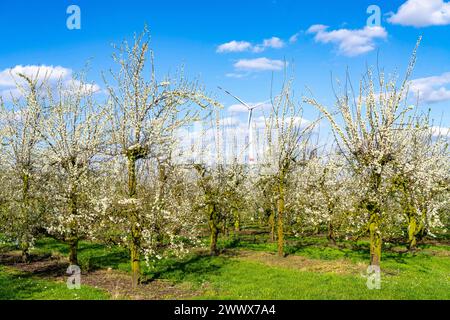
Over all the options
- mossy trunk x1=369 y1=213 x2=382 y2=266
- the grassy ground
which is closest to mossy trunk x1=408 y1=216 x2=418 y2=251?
the grassy ground

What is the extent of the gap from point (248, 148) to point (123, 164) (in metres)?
18.1

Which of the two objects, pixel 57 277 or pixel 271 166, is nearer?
pixel 57 277

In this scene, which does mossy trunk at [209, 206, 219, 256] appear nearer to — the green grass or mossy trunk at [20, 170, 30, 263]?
the green grass

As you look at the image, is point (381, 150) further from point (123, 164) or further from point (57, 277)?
point (57, 277)

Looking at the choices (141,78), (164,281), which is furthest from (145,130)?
(164,281)

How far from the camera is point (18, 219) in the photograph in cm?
1870

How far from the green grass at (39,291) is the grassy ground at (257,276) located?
32mm

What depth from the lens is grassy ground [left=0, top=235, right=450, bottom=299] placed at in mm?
14867

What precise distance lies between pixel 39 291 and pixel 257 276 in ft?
29.3

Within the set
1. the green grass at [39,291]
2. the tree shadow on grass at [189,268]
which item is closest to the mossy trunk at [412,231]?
the tree shadow on grass at [189,268]

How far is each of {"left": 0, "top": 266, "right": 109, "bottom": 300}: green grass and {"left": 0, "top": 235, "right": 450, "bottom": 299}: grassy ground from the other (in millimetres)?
32

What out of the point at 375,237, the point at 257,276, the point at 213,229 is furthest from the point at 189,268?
the point at 375,237

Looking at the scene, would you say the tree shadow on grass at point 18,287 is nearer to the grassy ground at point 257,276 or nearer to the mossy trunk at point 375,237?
the grassy ground at point 257,276
